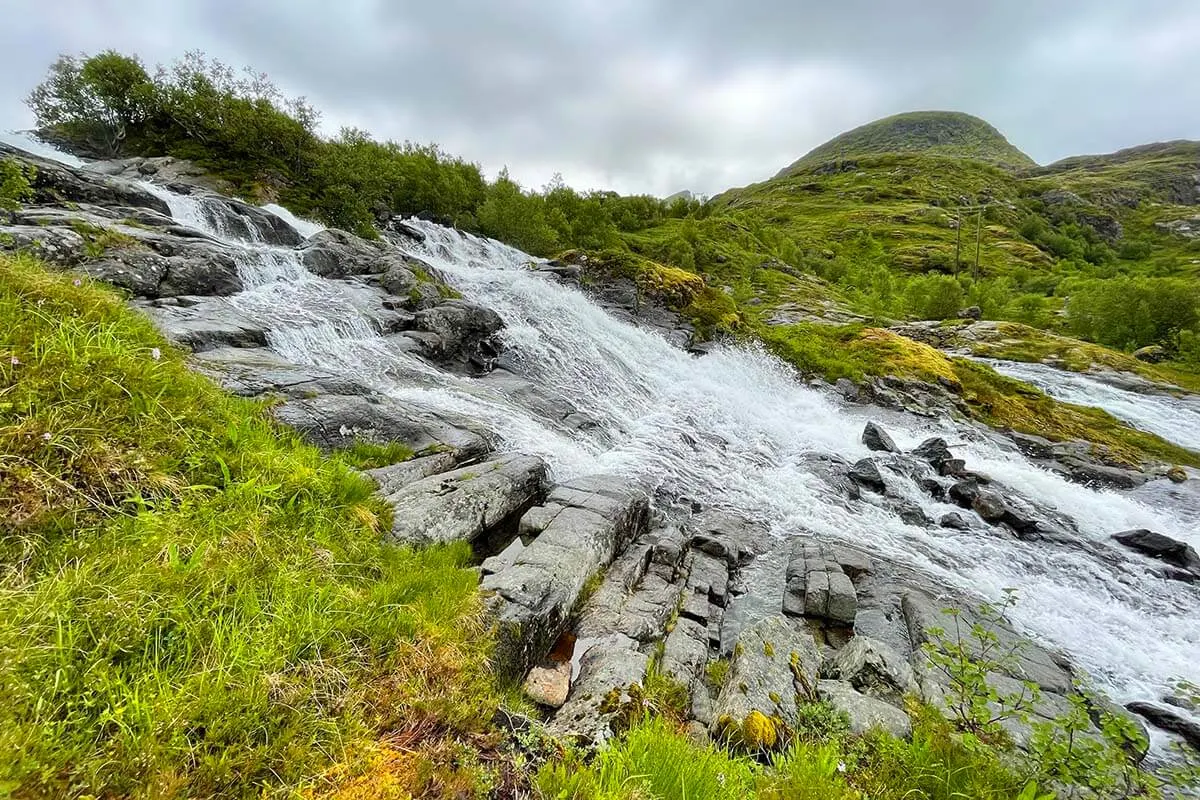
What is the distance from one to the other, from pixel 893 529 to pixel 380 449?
1187 centimetres

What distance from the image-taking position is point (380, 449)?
25.4ft

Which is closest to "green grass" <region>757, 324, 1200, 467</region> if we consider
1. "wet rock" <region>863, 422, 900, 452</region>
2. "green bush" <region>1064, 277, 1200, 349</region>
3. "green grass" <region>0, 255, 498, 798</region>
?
"wet rock" <region>863, 422, 900, 452</region>

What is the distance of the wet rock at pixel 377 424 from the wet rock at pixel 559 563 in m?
2.22

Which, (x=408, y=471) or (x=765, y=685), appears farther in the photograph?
(x=408, y=471)

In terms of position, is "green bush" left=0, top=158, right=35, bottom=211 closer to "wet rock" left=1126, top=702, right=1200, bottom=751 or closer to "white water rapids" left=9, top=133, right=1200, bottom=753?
"white water rapids" left=9, top=133, right=1200, bottom=753

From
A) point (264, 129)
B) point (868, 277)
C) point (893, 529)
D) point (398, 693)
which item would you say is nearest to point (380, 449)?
point (398, 693)

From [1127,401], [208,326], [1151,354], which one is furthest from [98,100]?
[1151,354]

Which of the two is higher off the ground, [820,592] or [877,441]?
[820,592]

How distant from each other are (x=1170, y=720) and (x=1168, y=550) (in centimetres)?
756

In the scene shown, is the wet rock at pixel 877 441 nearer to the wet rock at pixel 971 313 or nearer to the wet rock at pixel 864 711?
the wet rock at pixel 864 711

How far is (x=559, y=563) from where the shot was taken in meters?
6.13

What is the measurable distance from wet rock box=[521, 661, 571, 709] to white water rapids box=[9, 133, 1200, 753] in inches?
203

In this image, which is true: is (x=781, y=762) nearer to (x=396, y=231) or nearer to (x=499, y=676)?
(x=499, y=676)

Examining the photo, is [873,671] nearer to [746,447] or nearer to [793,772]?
[793,772]
